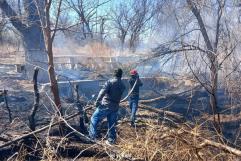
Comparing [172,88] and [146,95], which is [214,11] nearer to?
[146,95]

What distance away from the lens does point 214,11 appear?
1340cm

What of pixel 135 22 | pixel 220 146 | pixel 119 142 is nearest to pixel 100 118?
pixel 119 142

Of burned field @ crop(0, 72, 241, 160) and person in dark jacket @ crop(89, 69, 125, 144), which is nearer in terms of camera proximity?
burned field @ crop(0, 72, 241, 160)

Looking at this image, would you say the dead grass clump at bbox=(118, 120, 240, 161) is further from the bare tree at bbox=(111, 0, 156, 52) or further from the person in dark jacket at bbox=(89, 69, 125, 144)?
the bare tree at bbox=(111, 0, 156, 52)

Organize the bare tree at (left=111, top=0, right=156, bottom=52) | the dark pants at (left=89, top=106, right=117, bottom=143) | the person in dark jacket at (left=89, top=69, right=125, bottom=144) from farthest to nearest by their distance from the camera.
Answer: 1. the bare tree at (left=111, top=0, right=156, bottom=52)
2. the person in dark jacket at (left=89, top=69, right=125, bottom=144)
3. the dark pants at (left=89, top=106, right=117, bottom=143)

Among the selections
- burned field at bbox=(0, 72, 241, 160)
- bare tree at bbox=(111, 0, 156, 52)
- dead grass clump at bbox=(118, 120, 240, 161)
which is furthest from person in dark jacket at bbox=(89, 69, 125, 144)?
bare tree at bbox=(111, 0, 156, 52)

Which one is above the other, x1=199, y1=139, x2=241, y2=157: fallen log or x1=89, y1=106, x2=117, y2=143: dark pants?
x1=199, y1=139, x2=241, y2=157: fallen log

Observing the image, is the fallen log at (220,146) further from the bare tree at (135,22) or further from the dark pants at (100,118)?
the bare tree at (135,22)

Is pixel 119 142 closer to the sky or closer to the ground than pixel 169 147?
closer to the ground

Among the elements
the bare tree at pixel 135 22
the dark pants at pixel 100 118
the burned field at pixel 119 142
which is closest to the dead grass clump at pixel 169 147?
the burned field at pixel 119 142

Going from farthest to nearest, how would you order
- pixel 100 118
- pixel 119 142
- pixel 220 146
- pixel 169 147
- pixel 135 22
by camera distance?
pixel 135 22 < pixel 100 118 < pixel 119 142 < pixel 169 147 < pixel 220 146

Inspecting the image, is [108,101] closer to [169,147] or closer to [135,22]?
[169,147]

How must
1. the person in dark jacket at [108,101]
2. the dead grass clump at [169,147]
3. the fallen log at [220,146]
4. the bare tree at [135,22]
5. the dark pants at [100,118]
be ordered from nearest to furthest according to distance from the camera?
1. the fallen log at [220,146]
2. the dead grass clump at [169,147]
3. the dark pants at [100,118]
4. the person in dark jacket at [108,101]
5. the bare tree at [135,22]

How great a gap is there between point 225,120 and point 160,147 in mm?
7518
